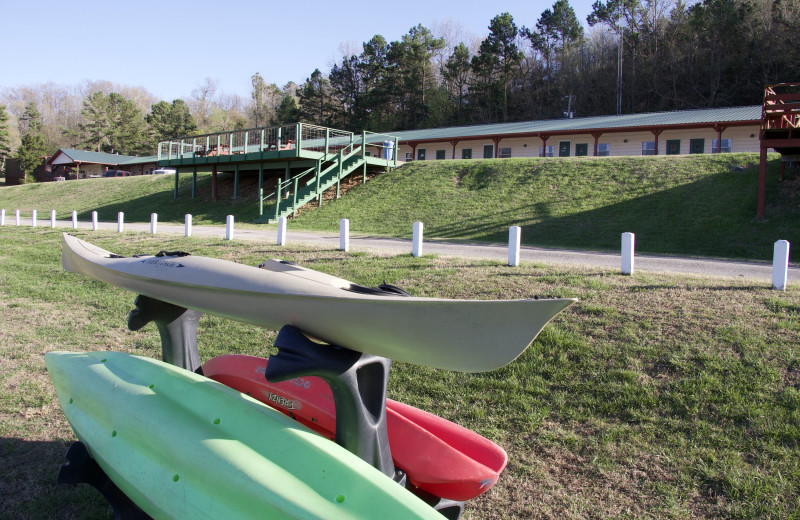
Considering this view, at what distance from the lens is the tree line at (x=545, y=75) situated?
42913 mm

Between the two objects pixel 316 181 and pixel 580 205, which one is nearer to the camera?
pixel 580 205

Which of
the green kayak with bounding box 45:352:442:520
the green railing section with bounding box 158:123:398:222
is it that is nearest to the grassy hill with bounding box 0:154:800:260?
the green railing section with bounding box 158:123:398:222

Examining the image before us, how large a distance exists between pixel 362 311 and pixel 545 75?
6298 centimetres

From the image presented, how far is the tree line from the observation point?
42913mm

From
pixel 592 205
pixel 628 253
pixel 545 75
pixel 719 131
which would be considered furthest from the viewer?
pixel 545 75

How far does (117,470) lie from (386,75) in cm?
6123

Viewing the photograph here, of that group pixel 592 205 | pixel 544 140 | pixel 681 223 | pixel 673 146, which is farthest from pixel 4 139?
pixel 681 223

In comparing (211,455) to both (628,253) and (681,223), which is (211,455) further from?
(681,223)

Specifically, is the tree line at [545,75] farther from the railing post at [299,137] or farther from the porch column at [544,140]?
the railing post at [299,137]

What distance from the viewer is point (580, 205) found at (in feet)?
55.8

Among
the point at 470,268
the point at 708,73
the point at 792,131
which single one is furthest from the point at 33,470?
the point at 708,73

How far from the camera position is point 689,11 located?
50.1 metres

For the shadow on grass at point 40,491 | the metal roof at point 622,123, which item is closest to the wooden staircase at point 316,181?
the metal roof at point 622,123

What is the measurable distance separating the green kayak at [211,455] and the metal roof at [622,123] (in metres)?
27.9
